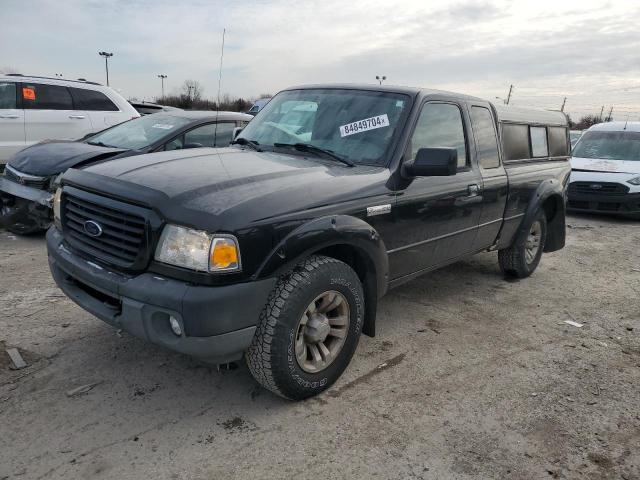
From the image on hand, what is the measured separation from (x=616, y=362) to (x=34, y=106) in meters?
8.53

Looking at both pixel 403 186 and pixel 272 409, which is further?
pixel 403 186

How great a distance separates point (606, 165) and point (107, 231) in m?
9.90

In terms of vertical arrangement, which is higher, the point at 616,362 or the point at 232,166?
the point at 232,166

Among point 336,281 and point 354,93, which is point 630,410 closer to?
point 336,281

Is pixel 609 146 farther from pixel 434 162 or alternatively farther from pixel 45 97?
pixel 45 97

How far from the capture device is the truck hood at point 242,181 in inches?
102

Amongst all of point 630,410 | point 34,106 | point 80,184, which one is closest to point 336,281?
point 80,184

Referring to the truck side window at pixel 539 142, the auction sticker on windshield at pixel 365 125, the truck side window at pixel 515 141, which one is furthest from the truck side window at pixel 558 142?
the auction sticker on windshield at pixel 365 125

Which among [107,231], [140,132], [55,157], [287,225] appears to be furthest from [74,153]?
[287,225]

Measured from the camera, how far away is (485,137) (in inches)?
179

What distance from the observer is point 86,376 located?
3184 mm

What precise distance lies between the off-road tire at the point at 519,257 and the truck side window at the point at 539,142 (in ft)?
2.09

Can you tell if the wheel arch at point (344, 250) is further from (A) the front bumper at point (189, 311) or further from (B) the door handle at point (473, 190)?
(B) the door handle at point (473, 190)

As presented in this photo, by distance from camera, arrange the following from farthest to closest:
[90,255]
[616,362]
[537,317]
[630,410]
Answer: [537,317] → [616,362] → [630,410] → [90,255]
